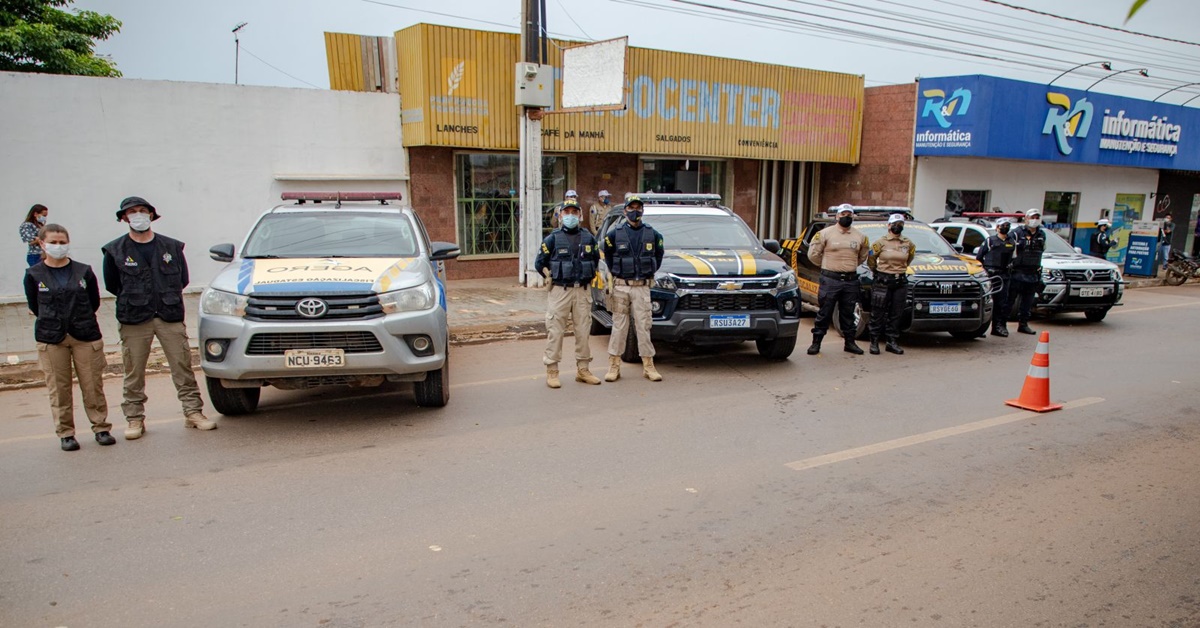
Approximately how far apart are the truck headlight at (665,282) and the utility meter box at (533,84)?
22.7 feet

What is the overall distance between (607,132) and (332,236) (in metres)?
10.4

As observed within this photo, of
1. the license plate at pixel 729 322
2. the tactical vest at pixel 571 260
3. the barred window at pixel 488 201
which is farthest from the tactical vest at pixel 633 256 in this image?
the barred window at pixel 488 201

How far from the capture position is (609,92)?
1401cm

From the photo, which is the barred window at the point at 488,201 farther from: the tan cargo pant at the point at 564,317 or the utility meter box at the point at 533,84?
the tan cargo pant at the point at 564,317

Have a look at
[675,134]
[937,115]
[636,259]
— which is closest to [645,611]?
[636,259]

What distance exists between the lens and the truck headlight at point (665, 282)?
845 cm

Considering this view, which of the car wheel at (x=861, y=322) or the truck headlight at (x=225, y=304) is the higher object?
the truck headlight at (x=225, y=304)

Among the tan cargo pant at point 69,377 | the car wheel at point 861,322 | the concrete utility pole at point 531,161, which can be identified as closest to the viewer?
the tan cargo pant at point 69,377

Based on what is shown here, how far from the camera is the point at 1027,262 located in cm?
1180

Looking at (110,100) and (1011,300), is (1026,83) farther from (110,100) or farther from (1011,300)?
(110,100)

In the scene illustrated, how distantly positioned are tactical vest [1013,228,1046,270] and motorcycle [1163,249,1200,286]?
39.9ft

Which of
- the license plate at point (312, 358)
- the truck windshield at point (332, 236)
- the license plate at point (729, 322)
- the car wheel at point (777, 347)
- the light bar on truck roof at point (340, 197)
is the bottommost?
the car wheel at point (777, 347)

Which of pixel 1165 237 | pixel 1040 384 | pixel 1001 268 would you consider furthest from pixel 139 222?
pixel 1165 237

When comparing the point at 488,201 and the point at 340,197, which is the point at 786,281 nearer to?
the point at 340,197
